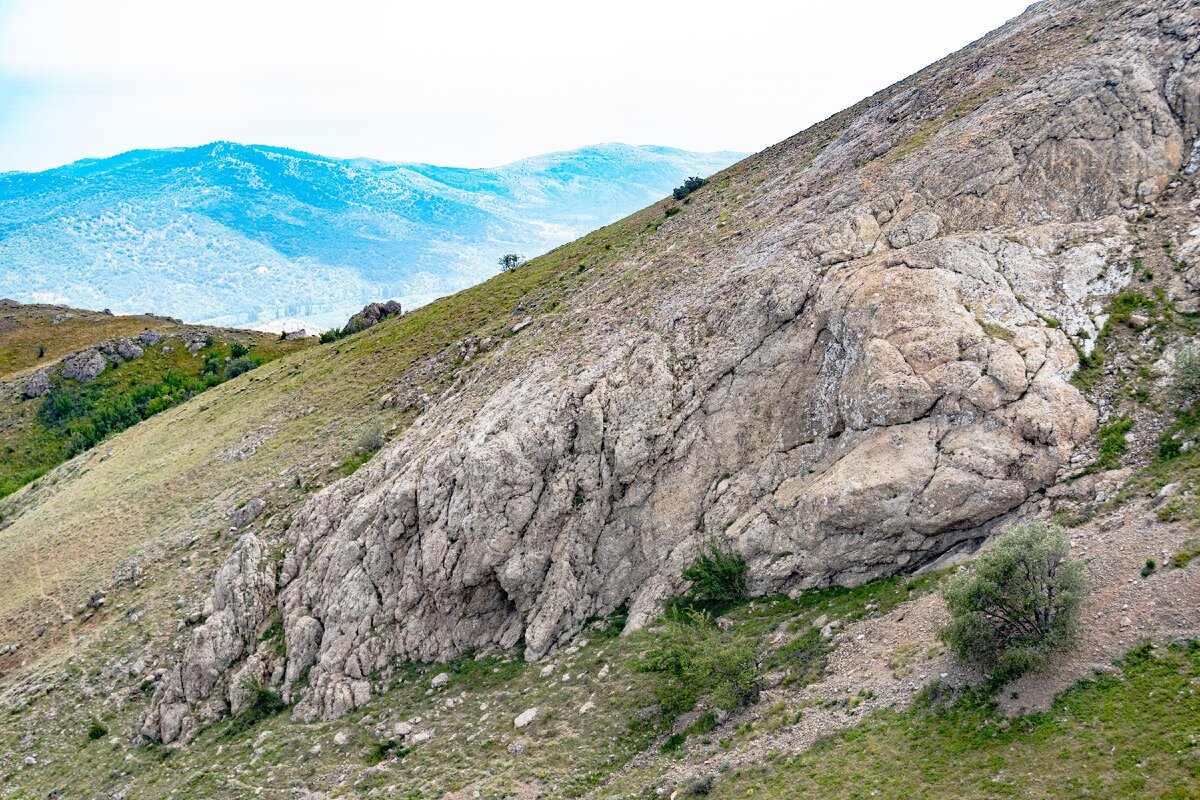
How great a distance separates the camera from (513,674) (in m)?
31.1

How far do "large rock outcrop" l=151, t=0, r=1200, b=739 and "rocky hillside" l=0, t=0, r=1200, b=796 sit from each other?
0.16 meters

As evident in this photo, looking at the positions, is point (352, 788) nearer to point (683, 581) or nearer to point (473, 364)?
point (683, 581)

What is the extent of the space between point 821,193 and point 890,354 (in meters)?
19.2

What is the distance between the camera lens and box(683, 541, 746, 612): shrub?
28531 mm

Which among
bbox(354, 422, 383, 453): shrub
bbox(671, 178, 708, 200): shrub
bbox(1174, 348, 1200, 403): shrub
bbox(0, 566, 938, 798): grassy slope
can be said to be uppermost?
bbox(671, 178, 708, 200): shrub

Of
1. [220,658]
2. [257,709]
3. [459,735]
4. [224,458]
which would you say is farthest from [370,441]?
[459,735]

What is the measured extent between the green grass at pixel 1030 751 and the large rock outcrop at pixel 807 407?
25.5 ft

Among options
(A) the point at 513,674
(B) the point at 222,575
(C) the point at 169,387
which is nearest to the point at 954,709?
(A) the point at 513,674

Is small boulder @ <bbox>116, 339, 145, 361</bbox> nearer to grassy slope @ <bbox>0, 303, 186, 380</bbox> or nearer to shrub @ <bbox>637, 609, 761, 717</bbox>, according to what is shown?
grassy slope @ <bbox>0, 303, 186, 380</bbox>

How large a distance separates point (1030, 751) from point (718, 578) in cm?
1320

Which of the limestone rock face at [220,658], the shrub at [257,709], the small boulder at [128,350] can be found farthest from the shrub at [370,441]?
the small boulder at [128,350]

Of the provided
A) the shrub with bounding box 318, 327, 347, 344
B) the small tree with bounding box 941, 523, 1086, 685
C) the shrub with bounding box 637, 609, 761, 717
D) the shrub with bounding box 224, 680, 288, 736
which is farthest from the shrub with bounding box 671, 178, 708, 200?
the shrub with bounding box 318, 327, 347, 344

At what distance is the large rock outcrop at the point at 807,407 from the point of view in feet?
86.7

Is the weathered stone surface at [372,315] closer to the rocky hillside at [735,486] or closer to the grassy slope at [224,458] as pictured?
the grassy slope at [224,458]
